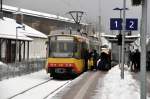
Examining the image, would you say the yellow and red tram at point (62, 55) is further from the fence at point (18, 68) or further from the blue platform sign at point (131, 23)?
the blue platform sign at point (131, 23)

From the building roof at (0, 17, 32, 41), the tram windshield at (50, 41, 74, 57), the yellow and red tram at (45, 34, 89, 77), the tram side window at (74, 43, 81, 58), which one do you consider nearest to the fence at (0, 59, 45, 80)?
the yellow and red tram at (45, 34, 89, 77)

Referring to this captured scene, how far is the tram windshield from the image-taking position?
35.6 metres

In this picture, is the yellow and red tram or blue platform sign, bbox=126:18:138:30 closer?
blue platform sign, bbox=126:18:138:30

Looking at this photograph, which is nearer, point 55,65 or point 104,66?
point 55,65

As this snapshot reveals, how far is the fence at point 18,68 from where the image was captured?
3002cm

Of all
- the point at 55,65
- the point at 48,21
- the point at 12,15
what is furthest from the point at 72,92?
the point at 48,21

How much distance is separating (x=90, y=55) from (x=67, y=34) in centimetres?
809

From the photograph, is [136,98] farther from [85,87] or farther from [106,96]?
[85,87]

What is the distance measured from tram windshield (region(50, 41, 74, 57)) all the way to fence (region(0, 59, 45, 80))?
2.09 m

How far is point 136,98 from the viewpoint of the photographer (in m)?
20.0

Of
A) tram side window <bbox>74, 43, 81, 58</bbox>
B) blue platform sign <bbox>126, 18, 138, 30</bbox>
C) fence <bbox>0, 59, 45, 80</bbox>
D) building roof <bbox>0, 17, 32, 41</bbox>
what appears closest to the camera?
fence <bbox>0, 59, 45, 80</bbox>

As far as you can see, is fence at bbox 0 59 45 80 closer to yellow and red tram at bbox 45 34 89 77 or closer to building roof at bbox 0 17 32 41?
yellow and red tram at bbox 45 34 89 77

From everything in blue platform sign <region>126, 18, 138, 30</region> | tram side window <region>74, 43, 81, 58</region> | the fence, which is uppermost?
blue platform sign <region>126, 18, 138, 30</region>

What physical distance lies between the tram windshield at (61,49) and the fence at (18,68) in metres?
2.09
